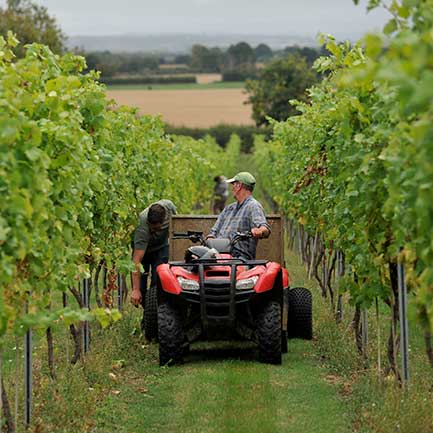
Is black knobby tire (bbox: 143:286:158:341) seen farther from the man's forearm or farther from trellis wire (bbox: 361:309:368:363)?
trellis wire (bbox: 361:309:368:363)

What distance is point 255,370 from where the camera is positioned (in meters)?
11.3

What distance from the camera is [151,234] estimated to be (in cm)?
1325

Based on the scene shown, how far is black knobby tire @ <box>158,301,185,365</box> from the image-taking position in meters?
11.3

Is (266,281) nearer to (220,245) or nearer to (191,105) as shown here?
(220,245)

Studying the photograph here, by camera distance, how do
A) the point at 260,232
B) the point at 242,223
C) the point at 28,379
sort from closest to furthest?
the point at 28,379, the point at 260,232, the point at 242,223

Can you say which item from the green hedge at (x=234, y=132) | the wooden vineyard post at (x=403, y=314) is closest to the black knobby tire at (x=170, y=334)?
the wooden vineyard post at (x=403, y=314)

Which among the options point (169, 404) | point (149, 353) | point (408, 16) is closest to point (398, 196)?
point (408, 16)

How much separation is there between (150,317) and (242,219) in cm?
149

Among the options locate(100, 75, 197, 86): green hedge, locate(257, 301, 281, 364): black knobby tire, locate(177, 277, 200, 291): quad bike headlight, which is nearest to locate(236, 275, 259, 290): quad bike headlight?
locate(257, 301, 281, 364): black knobby tire

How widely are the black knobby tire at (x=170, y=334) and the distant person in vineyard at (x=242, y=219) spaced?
3.62 ft

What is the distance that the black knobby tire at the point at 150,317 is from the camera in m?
12.7

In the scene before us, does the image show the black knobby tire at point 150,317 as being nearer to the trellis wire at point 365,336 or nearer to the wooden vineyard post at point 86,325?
the wooden vineyard post at point 86,325

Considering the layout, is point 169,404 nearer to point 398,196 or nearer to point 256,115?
point 398,196

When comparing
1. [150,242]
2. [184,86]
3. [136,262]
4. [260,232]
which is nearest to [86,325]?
[136,262]
